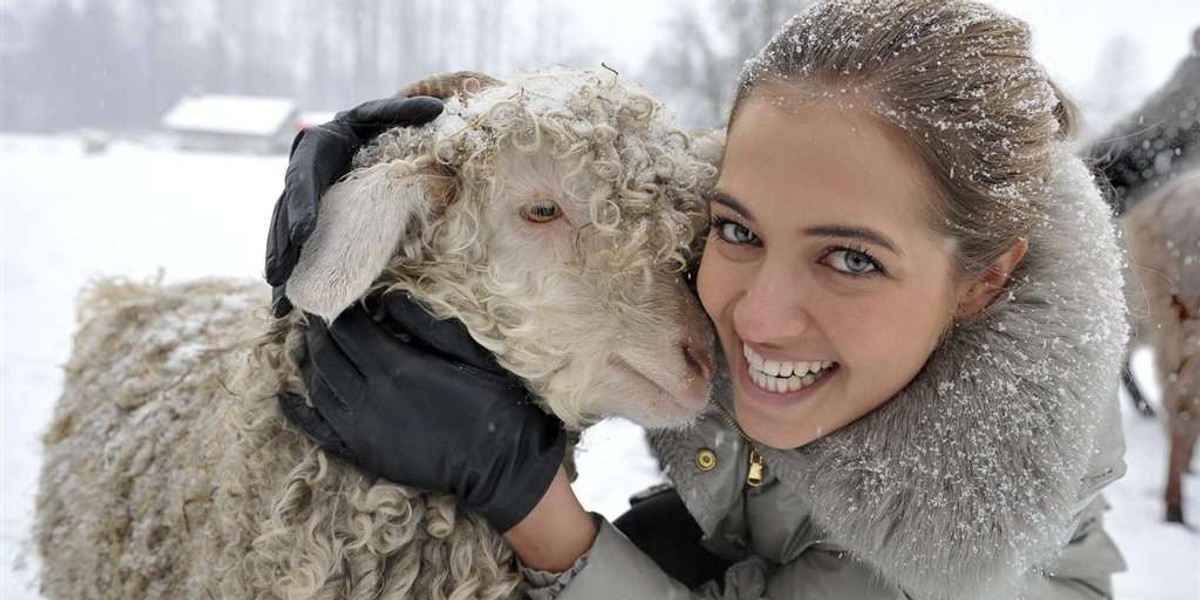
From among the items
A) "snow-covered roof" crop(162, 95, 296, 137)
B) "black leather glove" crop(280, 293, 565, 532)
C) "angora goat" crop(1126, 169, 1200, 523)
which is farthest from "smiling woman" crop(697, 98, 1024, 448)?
"snow-covered roof" crop(162, 95, 296, 137)

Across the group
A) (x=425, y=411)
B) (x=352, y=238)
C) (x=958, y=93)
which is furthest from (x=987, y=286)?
(x=352, y=238)

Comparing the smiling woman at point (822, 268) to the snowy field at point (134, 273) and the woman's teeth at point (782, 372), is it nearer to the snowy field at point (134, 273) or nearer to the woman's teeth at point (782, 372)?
the woman's teeth at point (782, 372)

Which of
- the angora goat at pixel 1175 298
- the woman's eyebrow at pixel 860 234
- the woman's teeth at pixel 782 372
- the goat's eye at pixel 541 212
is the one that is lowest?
the angora goat at pixel 1175 298

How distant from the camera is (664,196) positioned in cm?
182

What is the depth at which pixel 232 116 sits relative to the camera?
4219 cm

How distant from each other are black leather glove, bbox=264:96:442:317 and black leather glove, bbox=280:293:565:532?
0.63 ft

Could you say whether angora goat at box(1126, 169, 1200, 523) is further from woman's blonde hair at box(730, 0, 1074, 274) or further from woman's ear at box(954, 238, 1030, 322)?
woman's blonde hair at box(730, 0, 1074, 274)

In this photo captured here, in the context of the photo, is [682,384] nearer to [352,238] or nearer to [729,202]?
[729,202]

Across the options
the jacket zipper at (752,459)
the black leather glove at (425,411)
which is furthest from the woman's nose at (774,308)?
the black leather glove at (425,411)

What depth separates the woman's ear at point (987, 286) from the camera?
5.58 feet

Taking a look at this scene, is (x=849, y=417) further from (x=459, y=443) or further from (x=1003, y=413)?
(x=459, y=443)

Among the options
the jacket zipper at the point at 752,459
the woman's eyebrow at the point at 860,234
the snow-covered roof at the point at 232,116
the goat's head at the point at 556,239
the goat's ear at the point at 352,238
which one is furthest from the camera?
the snow-covered roof at the point at 232,116

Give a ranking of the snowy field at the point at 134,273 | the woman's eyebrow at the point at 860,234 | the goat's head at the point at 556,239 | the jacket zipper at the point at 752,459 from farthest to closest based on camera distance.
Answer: the snowy field at the point at 134,273
the jacket zipper at the point at 752,459
the goat's head at the point at 556,239
the woman's eyebrow at the point at 860,234

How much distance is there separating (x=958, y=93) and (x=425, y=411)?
43.9 inches
